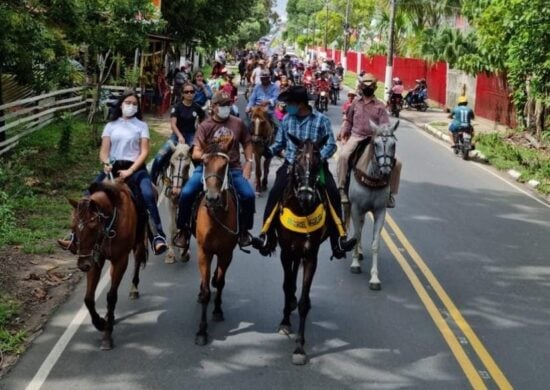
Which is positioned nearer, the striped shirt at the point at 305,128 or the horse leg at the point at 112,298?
the horse leg at the point at 112,298

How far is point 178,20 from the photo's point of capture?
31094 millimetres

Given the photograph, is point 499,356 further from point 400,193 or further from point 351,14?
point 351,14

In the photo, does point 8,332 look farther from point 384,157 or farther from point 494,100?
point 494,100

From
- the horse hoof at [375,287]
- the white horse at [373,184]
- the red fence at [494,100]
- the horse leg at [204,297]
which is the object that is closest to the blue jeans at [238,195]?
the horse leg at [204,297]

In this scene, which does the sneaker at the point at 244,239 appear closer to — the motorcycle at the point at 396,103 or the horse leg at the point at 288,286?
the horse leg at the point at 288,286

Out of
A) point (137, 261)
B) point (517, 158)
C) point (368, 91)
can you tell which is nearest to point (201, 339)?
point (137, 261)

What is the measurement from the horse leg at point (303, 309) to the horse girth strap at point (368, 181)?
228 cm

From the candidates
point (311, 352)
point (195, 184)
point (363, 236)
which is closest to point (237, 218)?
point (195, 184)

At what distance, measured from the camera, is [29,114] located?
1998 centimetres

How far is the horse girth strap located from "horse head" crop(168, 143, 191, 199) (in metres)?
2.14

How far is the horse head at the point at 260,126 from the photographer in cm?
1353

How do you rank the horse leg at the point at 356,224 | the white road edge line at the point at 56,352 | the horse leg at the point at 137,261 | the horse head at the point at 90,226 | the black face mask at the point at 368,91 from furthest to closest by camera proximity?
the black face mask at the point at 368,91 → the horse leg at the point at 356,224 → the horse leg at the point at 137,261 → the horse head at the point at 90,226 → the white road edge line at the point at 56,352

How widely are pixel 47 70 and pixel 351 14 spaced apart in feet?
244

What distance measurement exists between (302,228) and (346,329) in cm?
125
